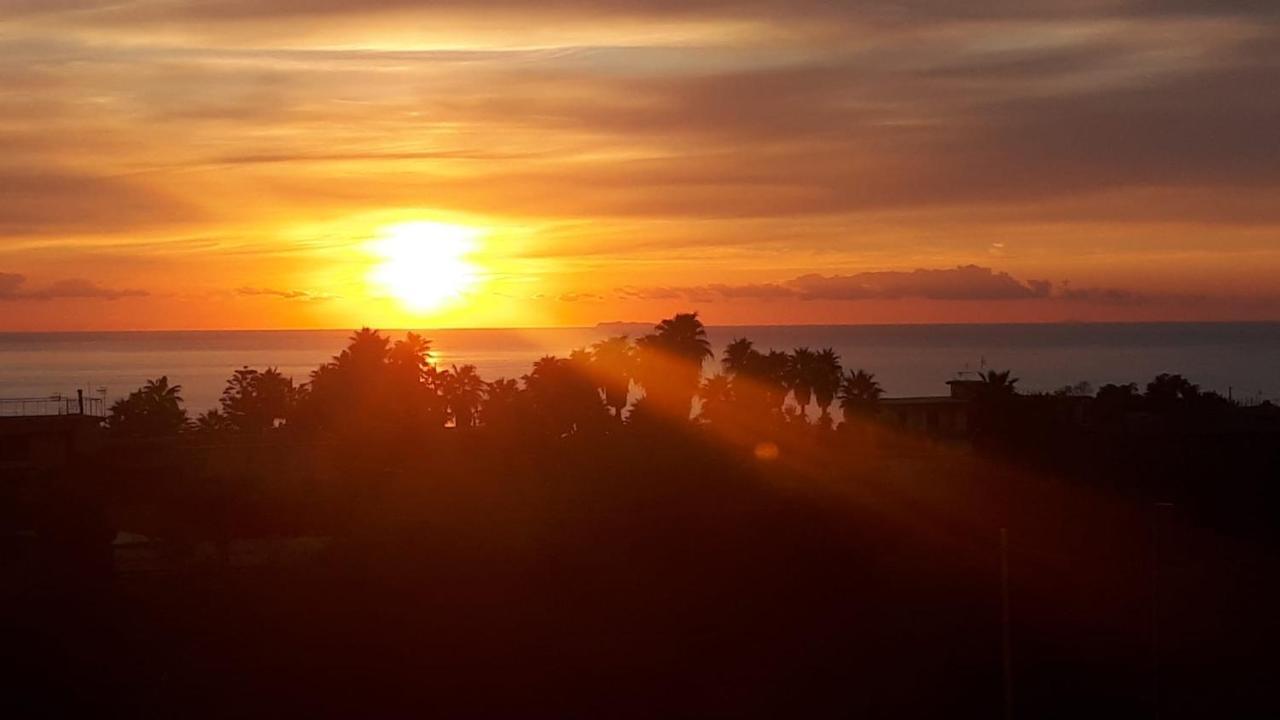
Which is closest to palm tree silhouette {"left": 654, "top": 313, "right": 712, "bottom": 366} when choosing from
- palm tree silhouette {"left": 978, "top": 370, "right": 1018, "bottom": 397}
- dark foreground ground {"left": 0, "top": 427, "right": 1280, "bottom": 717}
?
palm tree silhouette {"left": 978, "top": 370, "right": 1018, "bottom": 397}

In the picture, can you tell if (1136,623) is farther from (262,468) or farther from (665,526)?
(262,468)

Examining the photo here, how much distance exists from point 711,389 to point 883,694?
4248 cm

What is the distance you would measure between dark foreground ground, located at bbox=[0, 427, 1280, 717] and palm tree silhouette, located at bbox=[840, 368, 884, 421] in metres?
29.7

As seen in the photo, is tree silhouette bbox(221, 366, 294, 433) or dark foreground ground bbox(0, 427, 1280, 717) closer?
dark foreground ground bbox(0, 427, 1280, 717)

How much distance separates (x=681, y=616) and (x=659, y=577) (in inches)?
80.5

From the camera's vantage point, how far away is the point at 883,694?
57.9 ft

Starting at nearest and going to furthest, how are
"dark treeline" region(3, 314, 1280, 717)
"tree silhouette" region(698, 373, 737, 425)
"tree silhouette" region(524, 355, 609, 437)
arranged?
"dark treeline" region(3, 314, 1280, 717)
"tree silhouette" region(524, 355, 609, 437)
"tree silhouette" region(698, 373, 737, 425)

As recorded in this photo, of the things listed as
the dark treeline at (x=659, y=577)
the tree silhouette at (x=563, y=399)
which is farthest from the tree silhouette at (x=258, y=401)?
the dark treeline at (x=659, y=577)

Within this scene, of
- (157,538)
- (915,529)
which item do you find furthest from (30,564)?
(915,529)

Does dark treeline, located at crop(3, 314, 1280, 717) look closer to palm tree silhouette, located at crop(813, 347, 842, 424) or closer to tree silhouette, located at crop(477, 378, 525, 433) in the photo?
tree silhouette, located at crop(477, 378, 525, 433)

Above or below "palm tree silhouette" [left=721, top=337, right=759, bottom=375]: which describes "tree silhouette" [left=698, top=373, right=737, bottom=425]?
below

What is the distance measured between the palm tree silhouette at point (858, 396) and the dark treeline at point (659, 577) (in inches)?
681

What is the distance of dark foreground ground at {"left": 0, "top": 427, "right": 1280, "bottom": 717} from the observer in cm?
1777

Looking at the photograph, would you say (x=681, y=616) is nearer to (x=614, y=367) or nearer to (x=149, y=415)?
(x=614, y=367)
